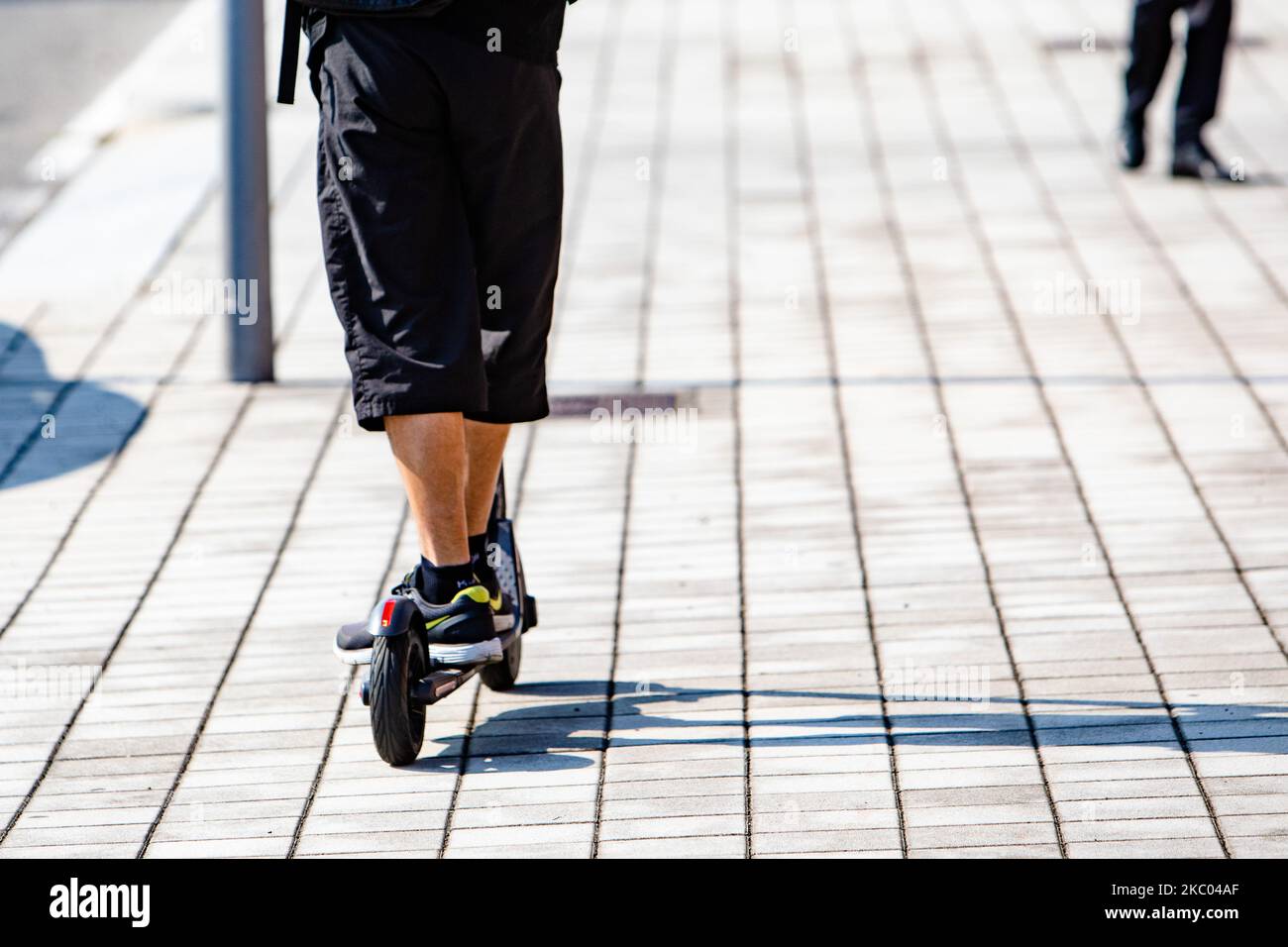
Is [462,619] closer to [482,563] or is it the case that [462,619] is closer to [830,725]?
[482,563]

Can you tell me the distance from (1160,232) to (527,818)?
480 centimetres

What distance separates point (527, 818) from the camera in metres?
3.45

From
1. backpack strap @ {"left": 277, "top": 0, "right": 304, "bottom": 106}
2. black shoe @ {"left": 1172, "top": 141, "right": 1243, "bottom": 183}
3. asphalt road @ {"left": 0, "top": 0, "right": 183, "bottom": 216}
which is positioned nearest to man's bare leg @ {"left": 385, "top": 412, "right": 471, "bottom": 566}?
backpack strap @ {"left": 277, "top": 0, "right": 304, "bottom": 106}

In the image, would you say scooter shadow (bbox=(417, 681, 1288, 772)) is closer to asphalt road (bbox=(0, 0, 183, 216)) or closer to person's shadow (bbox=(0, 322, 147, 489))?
person's shadow (bbox=(0, 322, 147, 489))

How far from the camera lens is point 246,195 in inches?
235

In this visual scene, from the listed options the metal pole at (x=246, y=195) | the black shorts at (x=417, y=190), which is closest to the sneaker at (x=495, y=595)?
the black shorts at (x=417, y=190)

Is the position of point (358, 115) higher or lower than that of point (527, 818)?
higher

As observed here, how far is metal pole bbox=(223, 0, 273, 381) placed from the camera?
5887 mm

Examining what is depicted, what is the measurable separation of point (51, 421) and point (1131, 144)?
4.87 m

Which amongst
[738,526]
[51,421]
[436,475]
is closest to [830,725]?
[436,475]
